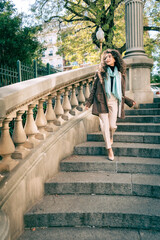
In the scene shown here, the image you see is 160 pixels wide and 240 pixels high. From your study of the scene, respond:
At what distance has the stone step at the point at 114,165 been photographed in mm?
3111

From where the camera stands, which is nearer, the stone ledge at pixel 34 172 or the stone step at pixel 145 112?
the stone ledge at pixel 34 172

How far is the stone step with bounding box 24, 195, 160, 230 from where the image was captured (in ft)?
7.70

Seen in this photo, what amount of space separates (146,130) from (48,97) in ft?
7.32

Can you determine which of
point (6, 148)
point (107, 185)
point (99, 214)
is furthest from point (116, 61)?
point (99, 214)

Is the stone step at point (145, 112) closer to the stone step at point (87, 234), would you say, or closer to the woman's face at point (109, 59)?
the woman's face at point (109, 59)

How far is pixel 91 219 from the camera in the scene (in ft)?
7.98

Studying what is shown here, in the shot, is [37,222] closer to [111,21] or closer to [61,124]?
[61,124]

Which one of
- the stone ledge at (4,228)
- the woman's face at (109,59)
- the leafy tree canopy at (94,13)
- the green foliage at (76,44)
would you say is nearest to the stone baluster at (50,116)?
the woman's face at (109,59)

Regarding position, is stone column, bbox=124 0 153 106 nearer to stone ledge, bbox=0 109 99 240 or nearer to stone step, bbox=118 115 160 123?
stone step, bbox=118 115 160 123

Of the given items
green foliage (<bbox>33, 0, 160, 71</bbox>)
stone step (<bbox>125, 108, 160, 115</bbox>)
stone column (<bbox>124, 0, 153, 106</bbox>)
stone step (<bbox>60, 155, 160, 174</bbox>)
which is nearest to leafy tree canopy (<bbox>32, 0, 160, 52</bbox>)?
green foliage (<bbox>33, 0, 160, 71</bbox>)

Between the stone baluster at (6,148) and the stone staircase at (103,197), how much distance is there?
647 millimetres

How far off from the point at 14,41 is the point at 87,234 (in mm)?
12759

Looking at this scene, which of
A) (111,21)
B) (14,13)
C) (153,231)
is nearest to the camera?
(153,231)

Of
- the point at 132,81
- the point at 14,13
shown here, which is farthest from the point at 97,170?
the point at 14,13
